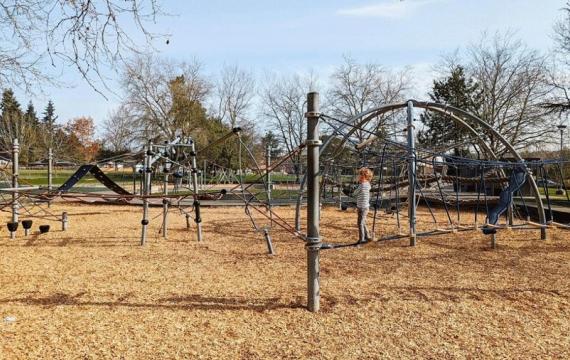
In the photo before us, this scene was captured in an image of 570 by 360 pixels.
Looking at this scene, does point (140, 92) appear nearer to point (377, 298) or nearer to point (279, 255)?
point (279, 255)

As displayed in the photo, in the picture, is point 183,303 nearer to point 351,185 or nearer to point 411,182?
point 411,182

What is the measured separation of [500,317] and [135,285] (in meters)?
3.96

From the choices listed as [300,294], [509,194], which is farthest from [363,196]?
[300,294]

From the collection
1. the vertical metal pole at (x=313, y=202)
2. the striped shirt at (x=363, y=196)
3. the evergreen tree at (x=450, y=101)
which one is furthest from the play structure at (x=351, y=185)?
the evergreen tree at (x=450, y=101)

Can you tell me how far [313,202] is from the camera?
14.3 ft

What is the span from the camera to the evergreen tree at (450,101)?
32019 mm

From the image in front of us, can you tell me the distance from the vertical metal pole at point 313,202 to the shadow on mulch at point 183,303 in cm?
26

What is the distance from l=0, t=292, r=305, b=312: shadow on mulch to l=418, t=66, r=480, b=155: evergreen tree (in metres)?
29.0

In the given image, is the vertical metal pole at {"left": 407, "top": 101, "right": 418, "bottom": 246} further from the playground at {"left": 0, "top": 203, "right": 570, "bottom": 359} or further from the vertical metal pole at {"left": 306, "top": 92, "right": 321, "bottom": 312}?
the vertical metal pole at {"left": 306, "top": 92, "right": 321, "bottom": 312}

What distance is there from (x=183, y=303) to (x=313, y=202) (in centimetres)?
171

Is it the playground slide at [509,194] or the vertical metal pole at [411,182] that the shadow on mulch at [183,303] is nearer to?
the vertical metal pole at [411,182]

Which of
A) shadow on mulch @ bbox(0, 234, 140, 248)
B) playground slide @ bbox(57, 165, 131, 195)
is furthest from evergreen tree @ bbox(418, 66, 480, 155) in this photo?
shadow on mulch @ bbox(0, 234, 140, 248)

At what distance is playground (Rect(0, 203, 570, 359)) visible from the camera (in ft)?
11.6

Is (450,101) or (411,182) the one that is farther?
(450,101)
